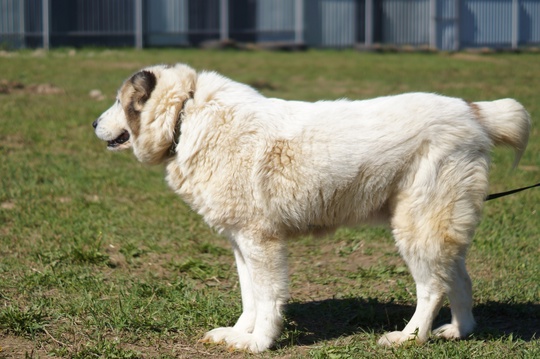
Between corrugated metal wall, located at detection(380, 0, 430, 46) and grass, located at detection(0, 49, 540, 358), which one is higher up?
corrugated metal wall, located at detection(380, 0, 430, 46)

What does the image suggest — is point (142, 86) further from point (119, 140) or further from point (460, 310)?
point (460, 310)

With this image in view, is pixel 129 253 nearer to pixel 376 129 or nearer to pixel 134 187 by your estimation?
pixel 134 187

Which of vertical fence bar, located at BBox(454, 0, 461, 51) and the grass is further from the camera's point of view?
vertical fence bar, located at BBox(454, 0, 461, 51)

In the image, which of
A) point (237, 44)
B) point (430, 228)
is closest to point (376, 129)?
point (430, 228)

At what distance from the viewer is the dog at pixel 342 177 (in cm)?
485

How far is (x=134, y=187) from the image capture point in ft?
29.3

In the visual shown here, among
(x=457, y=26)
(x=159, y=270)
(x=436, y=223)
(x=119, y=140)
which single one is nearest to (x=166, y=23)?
(x=457, y=26)

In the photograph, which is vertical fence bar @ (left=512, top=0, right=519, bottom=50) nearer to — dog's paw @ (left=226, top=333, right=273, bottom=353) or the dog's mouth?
the dog's mouth

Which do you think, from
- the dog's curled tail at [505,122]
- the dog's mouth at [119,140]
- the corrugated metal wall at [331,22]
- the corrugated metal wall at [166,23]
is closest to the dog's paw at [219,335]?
the dog's mouth at [119,140]

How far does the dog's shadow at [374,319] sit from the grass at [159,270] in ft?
0.04

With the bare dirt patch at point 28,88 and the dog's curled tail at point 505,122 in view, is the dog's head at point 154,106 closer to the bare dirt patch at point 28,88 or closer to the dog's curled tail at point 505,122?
the dog's curled tail at point 505,122

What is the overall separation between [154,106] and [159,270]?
1879mm

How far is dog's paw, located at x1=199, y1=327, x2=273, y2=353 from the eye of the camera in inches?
192

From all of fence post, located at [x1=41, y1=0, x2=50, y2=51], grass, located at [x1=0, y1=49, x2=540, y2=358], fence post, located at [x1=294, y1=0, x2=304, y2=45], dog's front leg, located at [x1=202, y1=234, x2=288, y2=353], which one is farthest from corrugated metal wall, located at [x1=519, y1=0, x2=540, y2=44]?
dog's front leg, located at [x1=202, y1=234, x2=288, y2=353]
